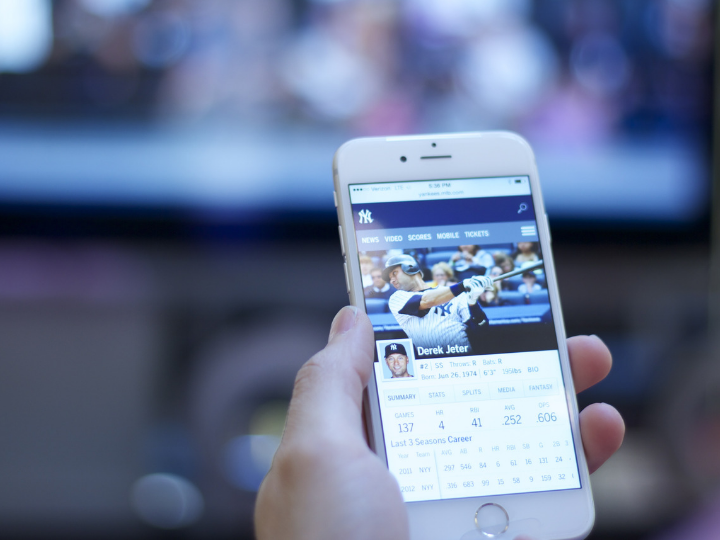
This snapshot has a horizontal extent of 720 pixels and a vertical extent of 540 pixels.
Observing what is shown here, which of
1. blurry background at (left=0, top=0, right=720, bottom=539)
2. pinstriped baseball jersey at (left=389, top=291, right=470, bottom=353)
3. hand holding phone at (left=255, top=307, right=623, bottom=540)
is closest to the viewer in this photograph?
hand holding phone at (left=255, top=307, right=623, bottom=540)

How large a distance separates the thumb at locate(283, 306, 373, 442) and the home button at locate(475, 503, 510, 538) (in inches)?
4.3

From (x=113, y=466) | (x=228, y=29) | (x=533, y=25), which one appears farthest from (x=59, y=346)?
(x=533, y=25)

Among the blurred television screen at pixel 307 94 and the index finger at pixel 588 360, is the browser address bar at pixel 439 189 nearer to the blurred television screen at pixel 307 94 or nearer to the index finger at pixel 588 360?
the index finger at pixel 588 360

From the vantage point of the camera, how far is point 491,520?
0.47 meters

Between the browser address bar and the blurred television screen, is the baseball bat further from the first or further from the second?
the blurred television screen

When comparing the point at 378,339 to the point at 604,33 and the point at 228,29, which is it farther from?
the point at 604,33

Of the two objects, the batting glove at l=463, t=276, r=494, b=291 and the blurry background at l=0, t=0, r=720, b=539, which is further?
the blurry background at l=0, t=0, r=720, b=539

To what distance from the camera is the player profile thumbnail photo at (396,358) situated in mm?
494

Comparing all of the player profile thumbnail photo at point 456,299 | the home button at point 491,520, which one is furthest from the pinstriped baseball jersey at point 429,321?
the home button at point 491,520

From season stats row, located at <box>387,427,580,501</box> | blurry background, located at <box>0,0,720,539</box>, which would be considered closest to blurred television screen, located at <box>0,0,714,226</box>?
Result: blurry background, located at <box>0,0,720,539</box>

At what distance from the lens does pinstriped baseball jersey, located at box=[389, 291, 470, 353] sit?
50 centimetres

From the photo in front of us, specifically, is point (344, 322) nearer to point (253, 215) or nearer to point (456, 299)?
point (456, 299)

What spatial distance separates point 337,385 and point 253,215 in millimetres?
704

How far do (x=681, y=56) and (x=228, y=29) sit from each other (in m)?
0.80
